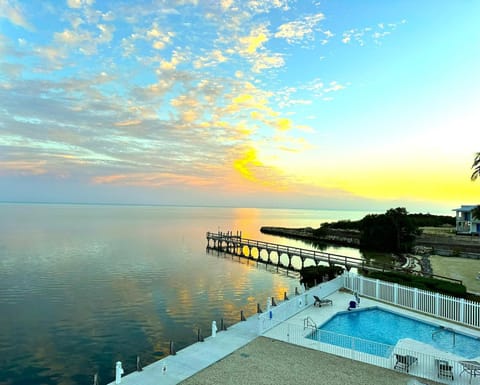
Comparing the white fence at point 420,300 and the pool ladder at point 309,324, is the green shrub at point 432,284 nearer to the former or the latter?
the white fence at point 420,300

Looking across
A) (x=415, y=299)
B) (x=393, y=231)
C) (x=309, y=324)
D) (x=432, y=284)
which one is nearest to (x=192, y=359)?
(x=309, y=324)

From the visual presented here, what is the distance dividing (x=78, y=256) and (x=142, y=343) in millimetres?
35915

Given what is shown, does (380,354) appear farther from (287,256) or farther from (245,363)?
(287,256)

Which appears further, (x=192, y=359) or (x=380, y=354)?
(x=380, y=354)

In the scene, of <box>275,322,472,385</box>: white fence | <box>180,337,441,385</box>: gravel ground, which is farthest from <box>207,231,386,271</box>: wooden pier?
<box>180,337,441,385</box>: gravel ground

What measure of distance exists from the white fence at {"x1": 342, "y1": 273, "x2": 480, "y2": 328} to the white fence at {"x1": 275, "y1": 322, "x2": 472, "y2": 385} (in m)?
4.96

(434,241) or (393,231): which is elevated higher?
(393,231)

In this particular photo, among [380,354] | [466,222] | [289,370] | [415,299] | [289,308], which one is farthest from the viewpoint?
[466,222]

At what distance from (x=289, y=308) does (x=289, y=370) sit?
649 centimetres

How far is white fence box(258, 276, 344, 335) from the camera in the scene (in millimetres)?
16673

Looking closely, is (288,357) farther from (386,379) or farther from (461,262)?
(461,262)

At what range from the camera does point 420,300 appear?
20844 mm

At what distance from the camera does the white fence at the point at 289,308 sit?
54.7ft

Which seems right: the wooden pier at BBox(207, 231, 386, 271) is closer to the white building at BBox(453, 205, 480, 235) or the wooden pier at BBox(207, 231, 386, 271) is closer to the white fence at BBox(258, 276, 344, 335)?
the white fence at BBox(258, 276, 344, 335)
